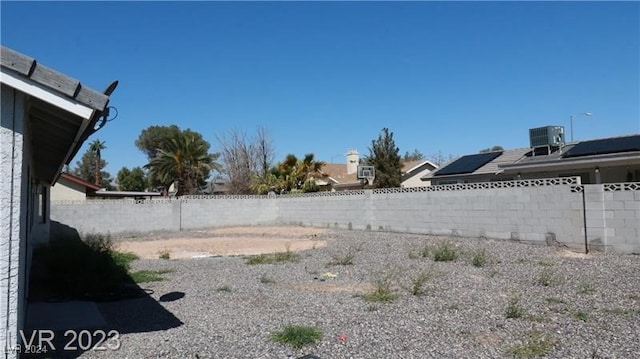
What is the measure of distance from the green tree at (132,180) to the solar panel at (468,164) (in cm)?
5373

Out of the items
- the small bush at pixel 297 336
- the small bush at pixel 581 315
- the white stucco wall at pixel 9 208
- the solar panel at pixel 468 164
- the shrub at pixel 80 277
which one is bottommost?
the small bush at pixel 581 315

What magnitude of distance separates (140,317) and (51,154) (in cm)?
411

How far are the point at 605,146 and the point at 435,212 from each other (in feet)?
28.3

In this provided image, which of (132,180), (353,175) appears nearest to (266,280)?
(353,175)

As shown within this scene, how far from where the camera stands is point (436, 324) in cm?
639

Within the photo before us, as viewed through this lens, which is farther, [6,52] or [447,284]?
[447,284]

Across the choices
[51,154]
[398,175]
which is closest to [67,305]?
[51,154]

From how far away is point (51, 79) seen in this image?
414 cm

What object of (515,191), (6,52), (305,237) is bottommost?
(305,237)

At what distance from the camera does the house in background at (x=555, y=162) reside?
20156 mm

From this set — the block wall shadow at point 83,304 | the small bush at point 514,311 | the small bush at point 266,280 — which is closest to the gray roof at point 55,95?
the block wall shadow at point 83,304

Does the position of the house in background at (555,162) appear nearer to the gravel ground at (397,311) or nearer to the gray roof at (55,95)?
the gravel ground at (397,311)

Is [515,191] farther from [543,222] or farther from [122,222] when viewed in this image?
[122,222]

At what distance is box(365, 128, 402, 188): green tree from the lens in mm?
35938
